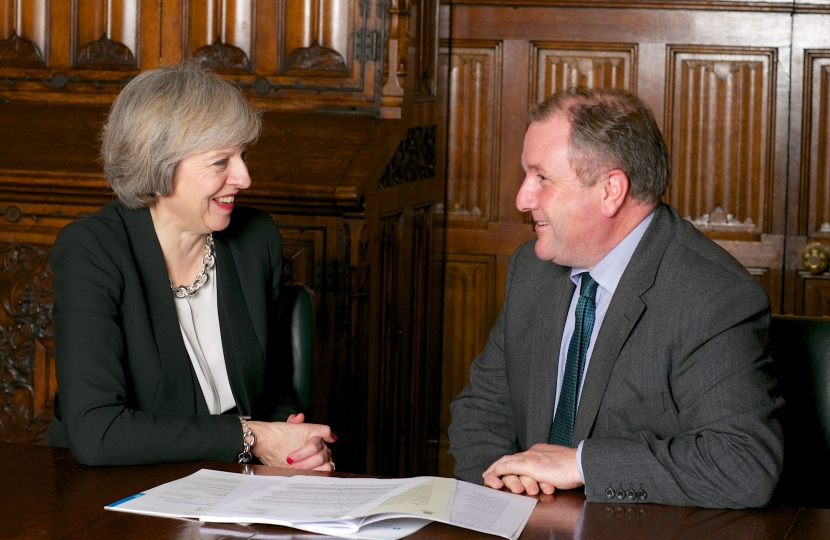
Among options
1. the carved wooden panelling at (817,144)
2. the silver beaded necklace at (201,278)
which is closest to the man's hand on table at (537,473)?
the silver beaded necklace at (201,278)

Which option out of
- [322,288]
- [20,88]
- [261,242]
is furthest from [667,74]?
[20,88]

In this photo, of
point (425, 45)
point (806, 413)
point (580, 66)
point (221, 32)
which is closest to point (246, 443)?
point (806, 413)

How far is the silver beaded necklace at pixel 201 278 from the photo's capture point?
2.38 m

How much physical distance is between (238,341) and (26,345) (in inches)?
61.9

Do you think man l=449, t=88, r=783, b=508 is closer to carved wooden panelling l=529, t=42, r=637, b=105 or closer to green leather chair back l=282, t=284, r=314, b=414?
green leather chair back l=282, t=284, r=314, b=414

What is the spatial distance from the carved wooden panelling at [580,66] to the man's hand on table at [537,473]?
8.62ft

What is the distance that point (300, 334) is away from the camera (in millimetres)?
2527

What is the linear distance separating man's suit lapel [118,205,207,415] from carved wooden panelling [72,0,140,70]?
5.75ft

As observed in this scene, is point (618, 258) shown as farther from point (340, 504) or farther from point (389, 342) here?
point (389, 342)

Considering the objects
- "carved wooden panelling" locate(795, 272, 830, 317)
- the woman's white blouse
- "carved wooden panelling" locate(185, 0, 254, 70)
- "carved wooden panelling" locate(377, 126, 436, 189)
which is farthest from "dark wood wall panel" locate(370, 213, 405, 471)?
"carved wooden panelling" locate(795, 272, 830, 317)

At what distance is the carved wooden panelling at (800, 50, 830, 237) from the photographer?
4.07 m

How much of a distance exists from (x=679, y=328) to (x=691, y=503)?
376 millimetres

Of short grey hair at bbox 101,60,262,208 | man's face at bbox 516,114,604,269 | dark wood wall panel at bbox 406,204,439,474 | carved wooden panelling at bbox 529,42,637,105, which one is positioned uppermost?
carved wooden panelling at bbox 529,42,637,105

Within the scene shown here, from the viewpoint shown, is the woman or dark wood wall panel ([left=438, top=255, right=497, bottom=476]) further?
dark wood wall panel ([left=438, top=255, right=497, bottom=476])
